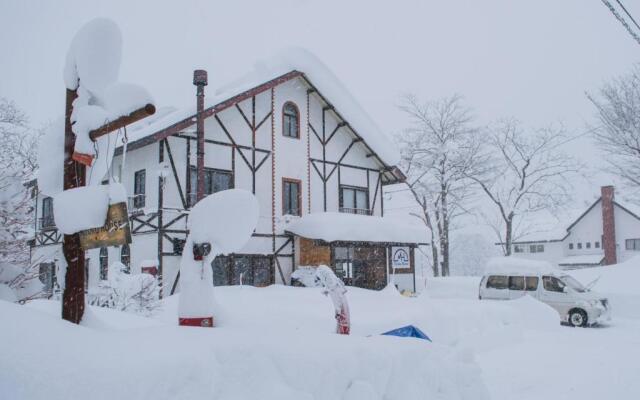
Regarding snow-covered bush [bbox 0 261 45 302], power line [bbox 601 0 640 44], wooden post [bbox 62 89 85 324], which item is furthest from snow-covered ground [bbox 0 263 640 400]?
power line [bbox 601 0 640 44]

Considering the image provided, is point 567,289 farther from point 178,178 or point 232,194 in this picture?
point 232,194

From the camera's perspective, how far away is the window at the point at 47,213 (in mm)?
21844

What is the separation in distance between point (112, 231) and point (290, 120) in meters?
17.5

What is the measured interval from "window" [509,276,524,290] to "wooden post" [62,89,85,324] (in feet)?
52.5

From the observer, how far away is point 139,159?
700 inches

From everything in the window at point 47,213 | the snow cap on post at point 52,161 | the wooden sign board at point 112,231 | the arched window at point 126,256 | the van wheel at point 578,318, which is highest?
the window at point 47,213

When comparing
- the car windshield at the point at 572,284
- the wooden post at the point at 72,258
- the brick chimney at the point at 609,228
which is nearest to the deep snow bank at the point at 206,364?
the wooden post at the point at 72,258

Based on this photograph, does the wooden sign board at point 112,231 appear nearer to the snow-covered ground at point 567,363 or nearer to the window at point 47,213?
the snow-covered ground at point 567,363

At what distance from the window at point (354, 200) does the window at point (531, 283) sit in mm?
8146

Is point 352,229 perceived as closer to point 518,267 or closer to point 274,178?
point 274,178

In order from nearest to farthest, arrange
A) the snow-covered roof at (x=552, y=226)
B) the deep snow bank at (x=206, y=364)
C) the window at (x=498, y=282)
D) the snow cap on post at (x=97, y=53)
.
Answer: the deep snow bank at (x=206, y=364), the snow cap on post at (x=97, y=53), the window at (x=498, y=282), the snow-covered roof at (x=552, y=226)

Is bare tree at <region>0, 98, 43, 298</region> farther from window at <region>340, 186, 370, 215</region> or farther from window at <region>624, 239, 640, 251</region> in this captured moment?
window at <region>624, 239, 640, 251</region>

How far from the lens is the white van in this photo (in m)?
15.5

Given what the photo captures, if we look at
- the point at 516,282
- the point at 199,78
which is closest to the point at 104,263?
the point at 199,78
